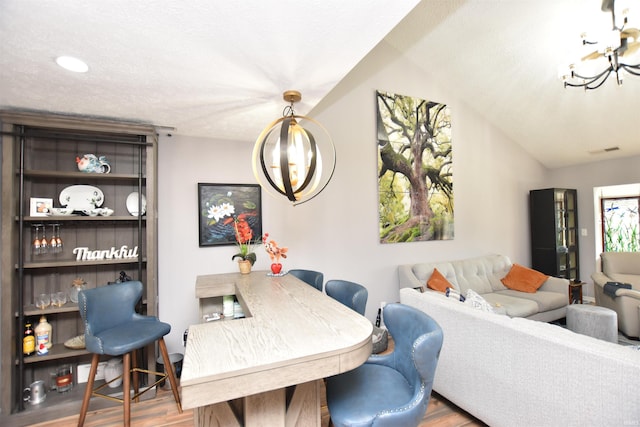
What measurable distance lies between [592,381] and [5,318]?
360cm

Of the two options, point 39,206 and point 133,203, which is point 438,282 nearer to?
point 133,203

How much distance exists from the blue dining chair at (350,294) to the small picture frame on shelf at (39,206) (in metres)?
2.33

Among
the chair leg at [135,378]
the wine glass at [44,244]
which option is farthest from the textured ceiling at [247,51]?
the chair leg at [135,378]

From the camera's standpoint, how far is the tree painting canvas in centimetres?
389

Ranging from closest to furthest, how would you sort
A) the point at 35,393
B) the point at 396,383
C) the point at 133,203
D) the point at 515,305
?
the point at 396,383
the point at 35,393
the point at 133,203
the point at 515,305

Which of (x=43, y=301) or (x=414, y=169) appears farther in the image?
(x=414, y=169)

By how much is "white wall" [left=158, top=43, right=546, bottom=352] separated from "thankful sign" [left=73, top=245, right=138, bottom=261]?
0.28m

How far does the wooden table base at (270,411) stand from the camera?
3.82 feet

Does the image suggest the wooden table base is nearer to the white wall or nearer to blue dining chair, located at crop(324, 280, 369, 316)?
blue dining chair, located at crop(324, 280, 369, 316)

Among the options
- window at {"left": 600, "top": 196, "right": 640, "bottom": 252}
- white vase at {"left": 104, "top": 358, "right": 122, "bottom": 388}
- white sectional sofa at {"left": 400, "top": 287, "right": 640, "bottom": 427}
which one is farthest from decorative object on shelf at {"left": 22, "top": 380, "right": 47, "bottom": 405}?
window at {"left": 600, "top": 196, "right": 640, "bottom": 252}

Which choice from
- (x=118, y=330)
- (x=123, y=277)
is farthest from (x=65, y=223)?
(x=118, y=330)

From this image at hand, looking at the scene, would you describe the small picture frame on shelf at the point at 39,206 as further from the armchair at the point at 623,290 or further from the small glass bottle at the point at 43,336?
the armchair at the point at 623,290

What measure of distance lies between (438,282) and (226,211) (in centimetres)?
257

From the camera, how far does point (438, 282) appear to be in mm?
3516
